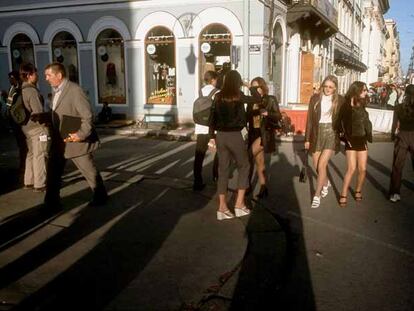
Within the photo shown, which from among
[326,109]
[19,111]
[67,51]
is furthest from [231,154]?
[67,51]

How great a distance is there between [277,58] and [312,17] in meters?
3.15

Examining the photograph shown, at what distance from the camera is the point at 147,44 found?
53.3ft

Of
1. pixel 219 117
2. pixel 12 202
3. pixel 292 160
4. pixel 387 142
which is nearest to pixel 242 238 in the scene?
pixel 219 117

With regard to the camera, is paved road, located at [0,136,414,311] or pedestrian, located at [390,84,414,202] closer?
paved road, located at [0,136,414,311]

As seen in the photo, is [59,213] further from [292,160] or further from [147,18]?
[147,18]

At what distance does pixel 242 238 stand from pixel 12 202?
3.34 m

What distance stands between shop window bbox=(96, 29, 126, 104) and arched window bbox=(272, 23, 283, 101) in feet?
19.4

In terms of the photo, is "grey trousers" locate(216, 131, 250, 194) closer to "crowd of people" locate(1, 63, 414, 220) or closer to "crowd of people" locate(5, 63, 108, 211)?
"crowd of people" locate(1, 63, 414, 220)

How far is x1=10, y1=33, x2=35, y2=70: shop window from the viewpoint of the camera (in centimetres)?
1811

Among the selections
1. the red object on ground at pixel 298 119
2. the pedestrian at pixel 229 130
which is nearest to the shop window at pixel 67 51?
the red object on ground at pixel 298 119

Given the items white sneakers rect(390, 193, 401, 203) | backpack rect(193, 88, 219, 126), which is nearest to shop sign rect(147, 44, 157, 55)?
backpack rect(193, 88, 219, 126)

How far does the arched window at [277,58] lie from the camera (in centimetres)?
1667

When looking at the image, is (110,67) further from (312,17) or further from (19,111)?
(19,111)

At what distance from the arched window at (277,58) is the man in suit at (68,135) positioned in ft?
39.5
